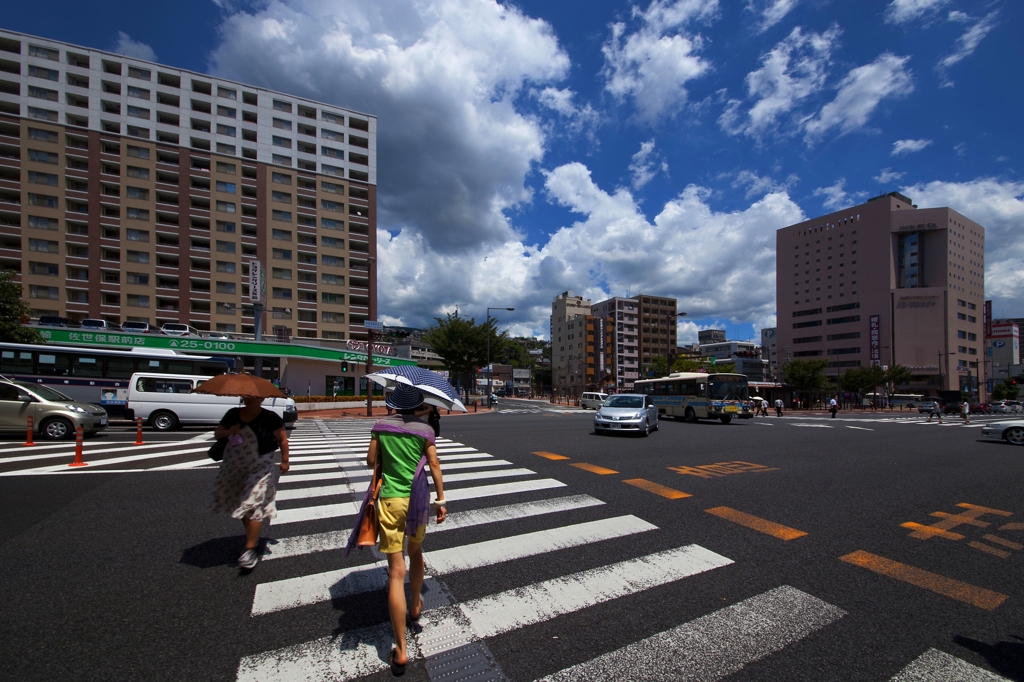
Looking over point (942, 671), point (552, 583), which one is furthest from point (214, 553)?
point (942, 671)

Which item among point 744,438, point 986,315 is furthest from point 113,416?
point 986,315

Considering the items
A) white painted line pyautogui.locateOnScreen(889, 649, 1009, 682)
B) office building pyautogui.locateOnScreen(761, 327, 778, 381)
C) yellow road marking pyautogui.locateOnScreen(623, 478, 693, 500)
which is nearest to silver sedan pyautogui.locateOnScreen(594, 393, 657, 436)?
yellow road marking pyautogui.locateOnScreen(623, 478, 693, 500)

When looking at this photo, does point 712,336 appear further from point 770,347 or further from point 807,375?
point 807,375

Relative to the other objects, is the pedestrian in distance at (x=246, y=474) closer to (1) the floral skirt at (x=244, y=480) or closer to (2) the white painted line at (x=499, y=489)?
(1) the floral skirt at (x=244, y=480)

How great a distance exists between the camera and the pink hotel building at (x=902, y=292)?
81375mm

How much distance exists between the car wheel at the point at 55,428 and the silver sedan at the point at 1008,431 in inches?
1077

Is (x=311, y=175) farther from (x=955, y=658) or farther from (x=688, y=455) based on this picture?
(x=955, y=658)

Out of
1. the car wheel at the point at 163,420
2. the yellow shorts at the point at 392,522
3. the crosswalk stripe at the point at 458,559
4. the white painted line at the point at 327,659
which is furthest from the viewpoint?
the car wheel at the point at 163,420

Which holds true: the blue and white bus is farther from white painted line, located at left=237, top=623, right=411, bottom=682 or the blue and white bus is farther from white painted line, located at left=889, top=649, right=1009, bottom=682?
white painted line, located at left=889, top=649, right=1009, bottom=682

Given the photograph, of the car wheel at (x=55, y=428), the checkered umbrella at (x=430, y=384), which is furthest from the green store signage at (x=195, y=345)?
the checkered umbrella at (x=430, y=384)

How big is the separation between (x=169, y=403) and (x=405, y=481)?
16024mm

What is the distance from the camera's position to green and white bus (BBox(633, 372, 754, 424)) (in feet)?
74.4

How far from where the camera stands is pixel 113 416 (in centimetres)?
1786

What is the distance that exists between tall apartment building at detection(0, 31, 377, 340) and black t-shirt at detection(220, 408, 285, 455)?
49646 mm
